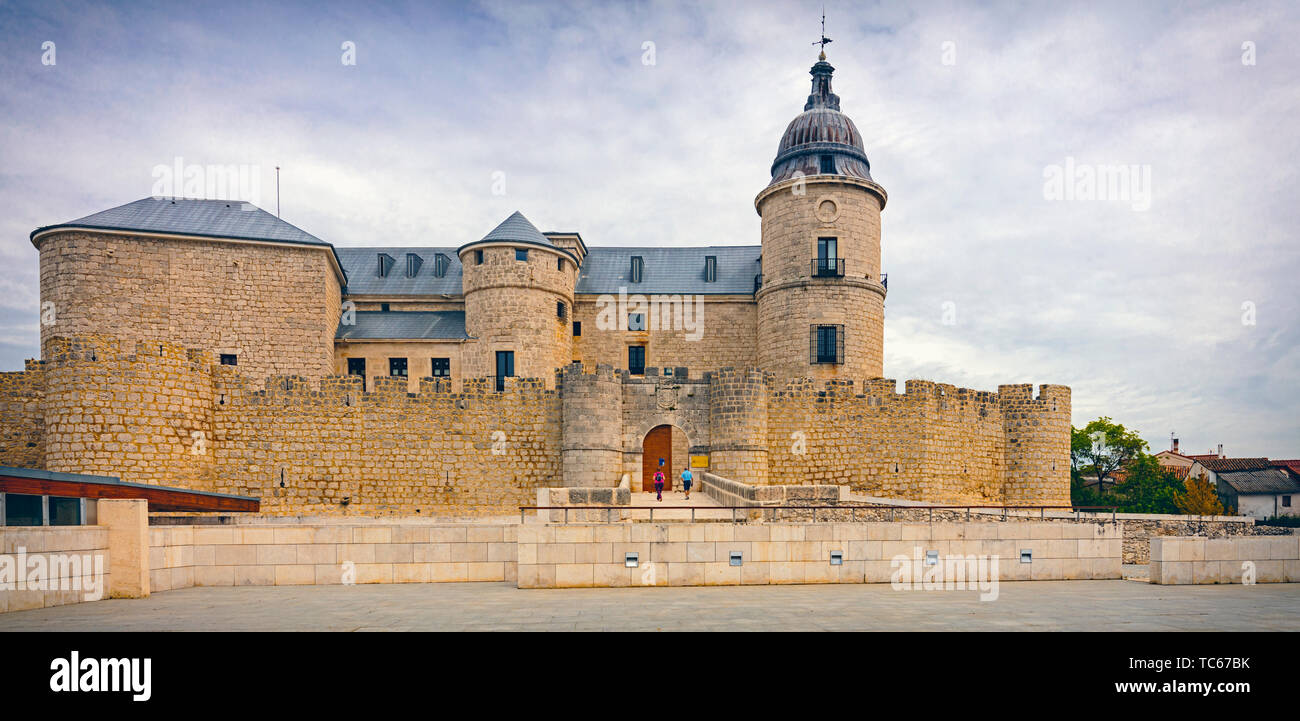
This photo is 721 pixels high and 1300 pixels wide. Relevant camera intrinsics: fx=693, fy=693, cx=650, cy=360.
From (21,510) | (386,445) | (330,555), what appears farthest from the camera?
(386,445)

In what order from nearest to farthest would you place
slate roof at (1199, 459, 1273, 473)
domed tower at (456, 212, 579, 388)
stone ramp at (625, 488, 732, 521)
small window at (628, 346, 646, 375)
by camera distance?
stone ramp at (625, 488, 732, 521)
domed tower at (456, 212, 579, 388)
small window at (628, 346, 646, 375)
slate roof at (1199, 459, 1273, 473)

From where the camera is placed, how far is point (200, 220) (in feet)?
Answer: 89.8

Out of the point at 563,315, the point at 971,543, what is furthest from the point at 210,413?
the point at 971,543

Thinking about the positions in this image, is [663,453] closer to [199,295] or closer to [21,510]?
[21,510]

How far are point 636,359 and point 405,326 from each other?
10590 millimetres

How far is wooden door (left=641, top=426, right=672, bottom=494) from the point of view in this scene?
2430 cm

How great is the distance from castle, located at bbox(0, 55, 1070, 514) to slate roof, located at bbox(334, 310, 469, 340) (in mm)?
174

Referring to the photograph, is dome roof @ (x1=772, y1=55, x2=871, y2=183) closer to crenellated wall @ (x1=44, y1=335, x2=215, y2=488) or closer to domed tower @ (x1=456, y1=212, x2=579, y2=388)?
domed tower @ (x1=456, y1=212, x2=579, y2=388)

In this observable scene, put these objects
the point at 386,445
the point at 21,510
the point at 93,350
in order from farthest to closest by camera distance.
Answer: the point at 386,445, the point at 93,350, the point at 21,510

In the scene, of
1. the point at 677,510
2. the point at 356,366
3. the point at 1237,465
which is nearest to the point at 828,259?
the point at 677,510

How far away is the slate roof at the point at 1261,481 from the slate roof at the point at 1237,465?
0.39m

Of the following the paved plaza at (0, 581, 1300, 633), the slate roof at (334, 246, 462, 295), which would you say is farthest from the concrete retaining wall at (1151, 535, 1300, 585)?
the slate roof at (334, 246, 462, 295)

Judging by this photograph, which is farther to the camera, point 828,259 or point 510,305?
point 510,305
